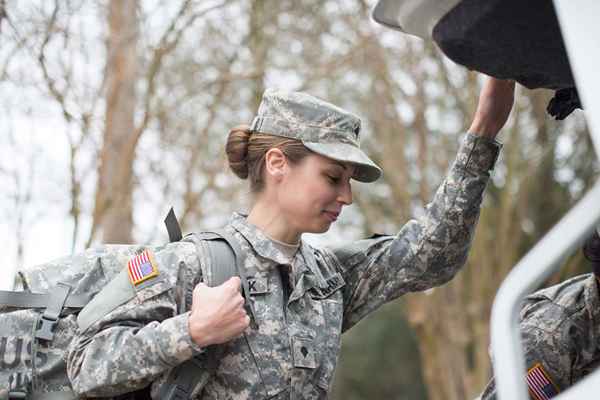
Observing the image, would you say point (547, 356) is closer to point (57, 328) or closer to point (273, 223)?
point (273, 223)

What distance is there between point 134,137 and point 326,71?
3.25 metres

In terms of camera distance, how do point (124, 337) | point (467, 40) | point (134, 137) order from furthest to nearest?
point (134, 137), point (124, 337), point (467, 40)

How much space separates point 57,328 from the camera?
274cm

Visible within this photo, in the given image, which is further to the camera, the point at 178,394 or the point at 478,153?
the point at 478,153

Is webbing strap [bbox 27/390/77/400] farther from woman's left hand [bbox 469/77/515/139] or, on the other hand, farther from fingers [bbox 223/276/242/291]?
woman's left hand [bbox 469/77/515/139]

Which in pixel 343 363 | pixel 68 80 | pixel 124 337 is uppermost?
pixel 68 80

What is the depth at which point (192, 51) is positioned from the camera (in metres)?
8.72

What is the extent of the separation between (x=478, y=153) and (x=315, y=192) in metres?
0.54

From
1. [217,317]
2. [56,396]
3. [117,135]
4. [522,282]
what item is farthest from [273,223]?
[117,135]

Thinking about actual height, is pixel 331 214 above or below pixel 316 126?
below

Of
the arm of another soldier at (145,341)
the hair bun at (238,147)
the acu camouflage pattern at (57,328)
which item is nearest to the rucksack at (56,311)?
the acu camouflage pattern at (57,328)

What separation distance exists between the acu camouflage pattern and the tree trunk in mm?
3489

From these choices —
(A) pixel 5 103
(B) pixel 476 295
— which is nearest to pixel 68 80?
(A) pixel 5 103

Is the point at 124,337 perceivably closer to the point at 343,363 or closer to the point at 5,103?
the point at 5,103
